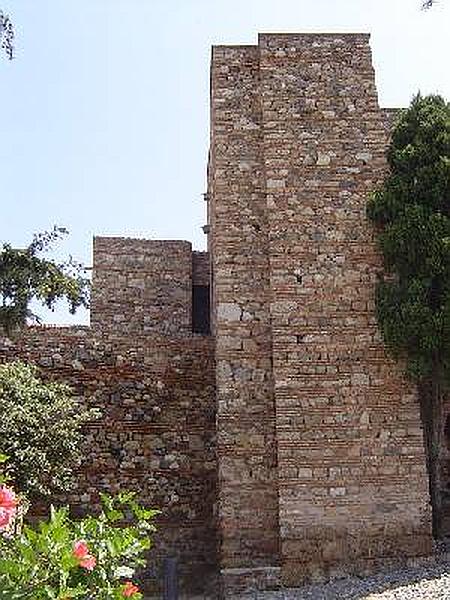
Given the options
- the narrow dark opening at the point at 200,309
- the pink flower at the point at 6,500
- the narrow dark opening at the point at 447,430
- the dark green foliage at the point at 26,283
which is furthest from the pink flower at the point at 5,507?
the narrow dark opening at the point at 200,309

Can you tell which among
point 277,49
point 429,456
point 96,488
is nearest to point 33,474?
point 96,488

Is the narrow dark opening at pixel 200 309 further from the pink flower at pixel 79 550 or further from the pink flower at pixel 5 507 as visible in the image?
the pink flower at pixel 5 507

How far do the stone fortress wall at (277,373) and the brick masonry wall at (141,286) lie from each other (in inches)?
123

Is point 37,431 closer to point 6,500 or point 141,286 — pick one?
point 6,500

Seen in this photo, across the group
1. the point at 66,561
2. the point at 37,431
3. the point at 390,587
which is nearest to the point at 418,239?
the point at 390,587

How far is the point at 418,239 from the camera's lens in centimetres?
914

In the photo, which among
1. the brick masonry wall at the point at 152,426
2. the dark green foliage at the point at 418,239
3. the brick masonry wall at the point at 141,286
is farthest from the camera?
the brick masonry wall at the point at 141,286

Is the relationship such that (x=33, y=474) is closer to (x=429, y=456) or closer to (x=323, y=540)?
(x=323, y=540)

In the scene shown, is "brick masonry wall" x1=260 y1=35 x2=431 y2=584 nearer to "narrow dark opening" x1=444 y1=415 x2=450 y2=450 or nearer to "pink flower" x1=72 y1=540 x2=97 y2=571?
"narrow dark opening" x1=444 y1=415 x2=450 y2=450

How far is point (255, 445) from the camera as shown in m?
9.23

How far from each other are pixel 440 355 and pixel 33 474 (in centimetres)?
485

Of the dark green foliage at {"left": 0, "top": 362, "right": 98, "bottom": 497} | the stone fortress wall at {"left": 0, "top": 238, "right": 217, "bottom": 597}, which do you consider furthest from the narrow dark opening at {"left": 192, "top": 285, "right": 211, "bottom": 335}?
the dark green foliage at {"left": 0, "top": 362, "right": 98, "bottom": 497}

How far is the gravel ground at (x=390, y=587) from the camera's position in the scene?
7.27 meters

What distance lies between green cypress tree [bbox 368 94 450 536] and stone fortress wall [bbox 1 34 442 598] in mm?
325
